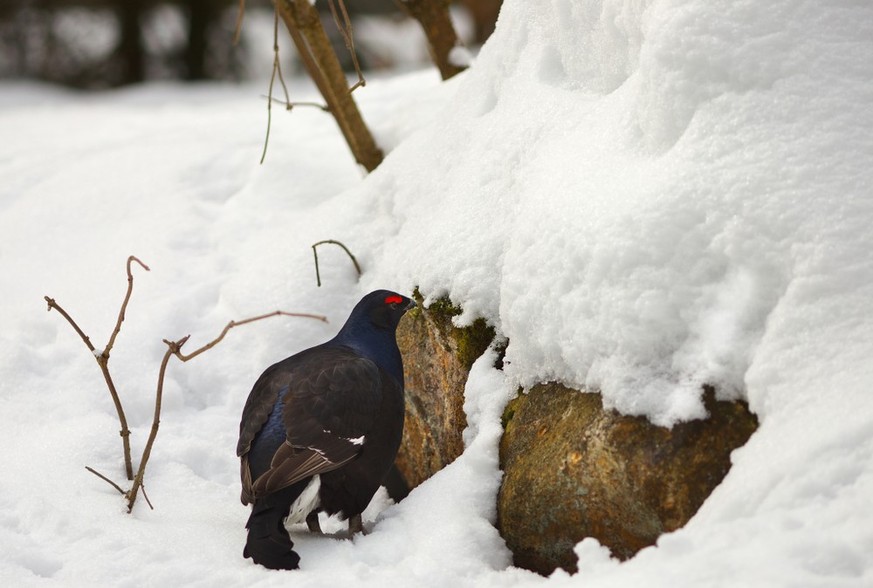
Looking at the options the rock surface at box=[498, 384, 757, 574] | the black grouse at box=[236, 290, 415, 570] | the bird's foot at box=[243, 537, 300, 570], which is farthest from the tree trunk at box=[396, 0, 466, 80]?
the bird's foot at box=[243, 537, 300, 570]

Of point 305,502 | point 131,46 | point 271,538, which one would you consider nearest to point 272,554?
point 271,538

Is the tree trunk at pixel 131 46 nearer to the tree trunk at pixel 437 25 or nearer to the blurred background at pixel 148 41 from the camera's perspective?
the blurred background at pixel 148 41

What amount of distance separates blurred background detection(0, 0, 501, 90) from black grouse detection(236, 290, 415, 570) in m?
6.87

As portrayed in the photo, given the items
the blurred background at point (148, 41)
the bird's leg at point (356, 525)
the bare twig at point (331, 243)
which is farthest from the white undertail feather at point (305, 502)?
the blurred background at point (148, 41)

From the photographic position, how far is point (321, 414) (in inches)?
113

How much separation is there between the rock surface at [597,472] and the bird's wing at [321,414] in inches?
18.6

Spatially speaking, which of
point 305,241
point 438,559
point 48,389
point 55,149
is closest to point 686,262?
point 438,559

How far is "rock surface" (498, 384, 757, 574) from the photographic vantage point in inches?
87.4

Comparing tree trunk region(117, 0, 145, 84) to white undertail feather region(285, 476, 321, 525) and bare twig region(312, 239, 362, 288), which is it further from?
white undertail feather region(285, 476, 321, 525)

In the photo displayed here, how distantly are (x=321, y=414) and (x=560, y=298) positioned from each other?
0.83m

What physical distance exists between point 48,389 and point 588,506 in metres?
2.14

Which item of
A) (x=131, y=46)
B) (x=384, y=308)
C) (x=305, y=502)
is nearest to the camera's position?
(x=305, y=502)

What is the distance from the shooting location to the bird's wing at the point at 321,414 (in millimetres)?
2738

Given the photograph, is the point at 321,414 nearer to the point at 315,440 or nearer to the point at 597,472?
the point at 315,440
